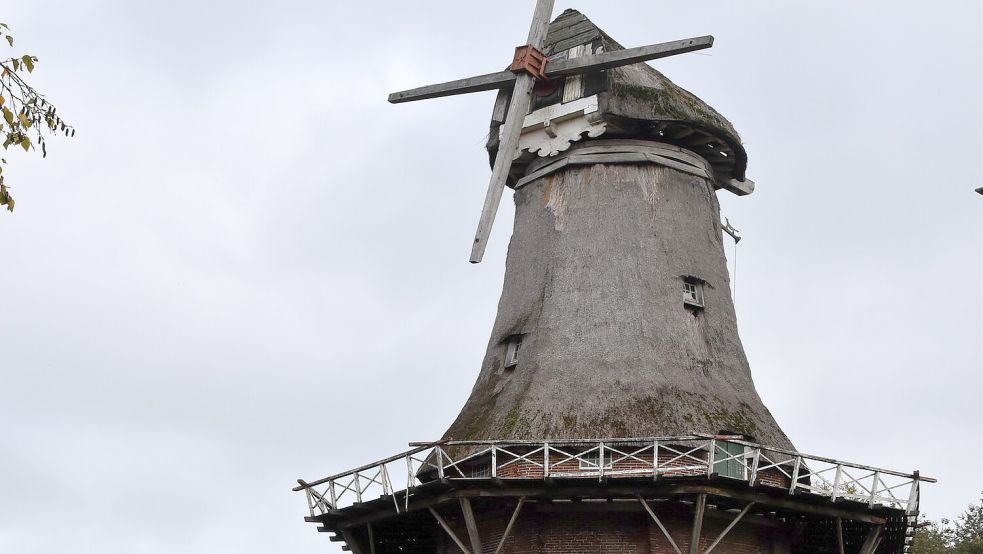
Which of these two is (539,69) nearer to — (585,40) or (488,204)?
(585,40)

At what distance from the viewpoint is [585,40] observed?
21.4m

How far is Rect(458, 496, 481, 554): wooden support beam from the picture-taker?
52.1 feet

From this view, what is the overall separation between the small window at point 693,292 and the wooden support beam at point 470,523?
530 centimetres

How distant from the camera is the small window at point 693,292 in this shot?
63.1 ft

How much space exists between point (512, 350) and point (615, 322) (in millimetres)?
1780

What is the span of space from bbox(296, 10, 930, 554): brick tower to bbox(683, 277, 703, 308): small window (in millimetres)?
33

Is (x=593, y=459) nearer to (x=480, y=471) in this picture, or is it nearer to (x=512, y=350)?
(x=480, y=471)

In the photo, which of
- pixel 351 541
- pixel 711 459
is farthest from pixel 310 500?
pixel 711 459

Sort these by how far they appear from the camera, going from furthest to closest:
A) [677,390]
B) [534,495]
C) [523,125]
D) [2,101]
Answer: [523,125] < [677,390] < [534,495] < [2,101]

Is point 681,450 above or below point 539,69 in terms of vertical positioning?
below

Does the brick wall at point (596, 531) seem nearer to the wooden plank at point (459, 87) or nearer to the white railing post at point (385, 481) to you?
the white railing post at point (385, 481)

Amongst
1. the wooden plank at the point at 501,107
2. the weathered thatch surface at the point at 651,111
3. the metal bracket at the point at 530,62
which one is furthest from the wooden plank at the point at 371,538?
the metal bracket at the point at 530,62

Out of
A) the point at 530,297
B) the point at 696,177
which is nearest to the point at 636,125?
the point at 696,177

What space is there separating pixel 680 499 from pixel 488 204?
20.9 ft
